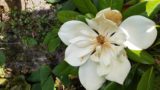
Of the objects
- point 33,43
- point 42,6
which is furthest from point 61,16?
point 42,6

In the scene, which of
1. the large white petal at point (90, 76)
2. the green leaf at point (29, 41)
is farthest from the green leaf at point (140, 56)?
the green leaf at point (29, 41)

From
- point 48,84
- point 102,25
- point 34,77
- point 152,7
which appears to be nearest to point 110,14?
point 102,25

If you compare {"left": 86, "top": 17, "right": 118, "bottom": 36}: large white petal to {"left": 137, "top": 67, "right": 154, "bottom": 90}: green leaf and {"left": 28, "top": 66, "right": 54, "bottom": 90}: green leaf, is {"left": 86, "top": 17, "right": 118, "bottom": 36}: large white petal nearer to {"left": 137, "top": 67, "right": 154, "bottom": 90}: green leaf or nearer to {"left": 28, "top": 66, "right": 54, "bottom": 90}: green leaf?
{"left": 137, "top": 67, "right": 154, "bottom": 90}: green leaf

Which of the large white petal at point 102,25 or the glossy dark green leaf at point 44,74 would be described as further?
the glossy dark green leaf at point 44,74

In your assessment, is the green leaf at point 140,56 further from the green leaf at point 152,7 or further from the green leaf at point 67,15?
the green leaf at point 67,15

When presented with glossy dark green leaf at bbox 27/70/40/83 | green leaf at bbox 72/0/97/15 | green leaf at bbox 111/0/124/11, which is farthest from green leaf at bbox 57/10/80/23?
glossy dark green leaf at bbox 27/70/40/83
